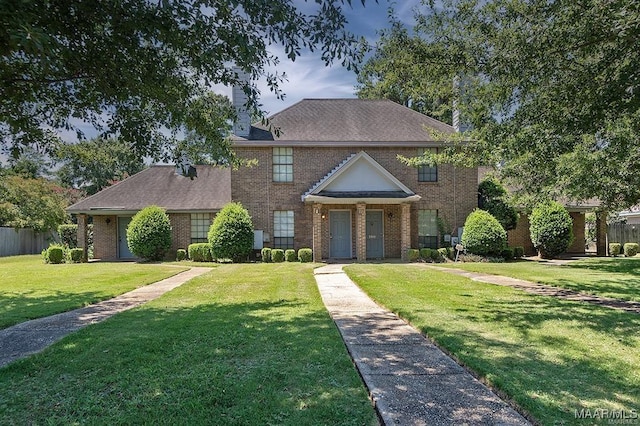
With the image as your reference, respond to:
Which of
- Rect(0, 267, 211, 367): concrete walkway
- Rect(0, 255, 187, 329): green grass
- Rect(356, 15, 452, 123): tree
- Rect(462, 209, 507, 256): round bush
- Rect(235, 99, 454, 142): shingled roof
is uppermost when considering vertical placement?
Rect(235, 99, 454, 142): shingled roof

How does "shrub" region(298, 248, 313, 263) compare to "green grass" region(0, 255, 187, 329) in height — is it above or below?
above

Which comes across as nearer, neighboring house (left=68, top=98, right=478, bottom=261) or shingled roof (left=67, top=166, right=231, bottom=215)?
neighboring house (left=68, top=98, right=478, bottom=261)

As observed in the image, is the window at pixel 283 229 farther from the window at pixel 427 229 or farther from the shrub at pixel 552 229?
the shrub at pixel 552 229

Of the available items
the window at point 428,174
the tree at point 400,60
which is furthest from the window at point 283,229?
the tree at point 400,60

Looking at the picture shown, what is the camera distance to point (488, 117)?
8.76 metres

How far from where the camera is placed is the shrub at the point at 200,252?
19.3 meters

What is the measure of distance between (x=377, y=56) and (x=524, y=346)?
5.65m

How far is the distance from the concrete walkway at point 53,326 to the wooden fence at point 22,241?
24.7 meters

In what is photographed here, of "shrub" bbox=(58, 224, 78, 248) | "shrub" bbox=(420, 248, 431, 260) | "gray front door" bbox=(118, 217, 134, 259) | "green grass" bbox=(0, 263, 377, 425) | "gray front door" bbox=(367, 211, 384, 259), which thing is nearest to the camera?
"green grass" bbox=(0, 263, 377, 425)

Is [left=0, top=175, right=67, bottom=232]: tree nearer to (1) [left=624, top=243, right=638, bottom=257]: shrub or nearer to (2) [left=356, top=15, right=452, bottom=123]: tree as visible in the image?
(2) [left=356, top=15, right=452, bottom=123]: tree

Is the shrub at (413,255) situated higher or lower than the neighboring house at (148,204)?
lower

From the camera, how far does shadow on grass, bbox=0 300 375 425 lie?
11.3 feet

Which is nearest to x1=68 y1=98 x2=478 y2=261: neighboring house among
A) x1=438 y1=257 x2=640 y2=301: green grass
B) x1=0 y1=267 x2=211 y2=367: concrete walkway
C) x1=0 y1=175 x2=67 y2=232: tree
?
x1=438 y1=257 x2=640 y2=301: green grass

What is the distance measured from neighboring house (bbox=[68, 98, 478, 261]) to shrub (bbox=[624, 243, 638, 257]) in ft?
30.6
